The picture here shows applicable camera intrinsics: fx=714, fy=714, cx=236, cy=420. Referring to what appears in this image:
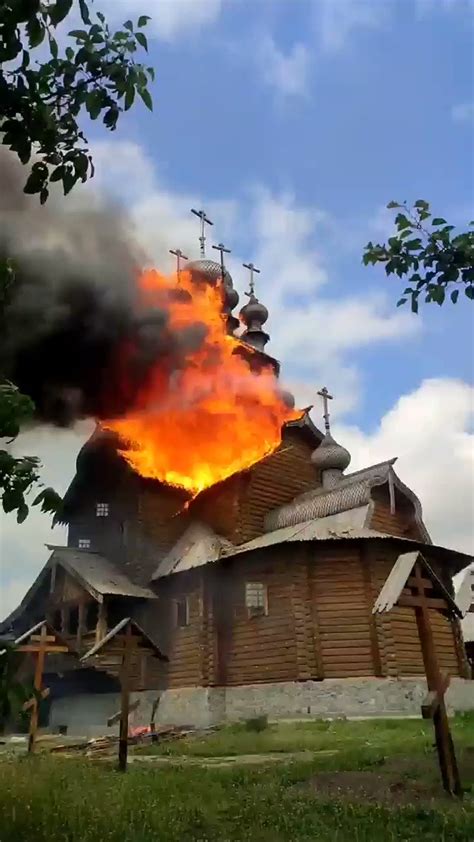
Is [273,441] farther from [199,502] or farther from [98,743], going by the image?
[98,743]

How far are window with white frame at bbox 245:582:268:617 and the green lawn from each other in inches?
400

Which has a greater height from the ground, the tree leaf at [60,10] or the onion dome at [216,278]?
the onion dome at [216,278]

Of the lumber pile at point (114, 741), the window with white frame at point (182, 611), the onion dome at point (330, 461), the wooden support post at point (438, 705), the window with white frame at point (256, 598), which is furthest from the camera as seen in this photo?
the onion dome at point (330, 461)

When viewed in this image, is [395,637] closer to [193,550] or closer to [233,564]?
[233,564]

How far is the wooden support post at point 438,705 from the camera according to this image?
7.73 meters

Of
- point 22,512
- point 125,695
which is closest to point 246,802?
point 22,512

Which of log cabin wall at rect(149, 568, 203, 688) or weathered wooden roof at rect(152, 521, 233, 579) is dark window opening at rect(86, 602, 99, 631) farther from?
weathered wooden roof at rect(152, 521, 233, 579)

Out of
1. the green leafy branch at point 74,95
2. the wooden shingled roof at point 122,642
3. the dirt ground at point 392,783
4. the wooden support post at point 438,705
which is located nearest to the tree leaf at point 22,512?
the green leafy branch at point 74,95

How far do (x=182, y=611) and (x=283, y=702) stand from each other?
17.1ft

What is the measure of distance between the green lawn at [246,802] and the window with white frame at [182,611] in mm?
12031

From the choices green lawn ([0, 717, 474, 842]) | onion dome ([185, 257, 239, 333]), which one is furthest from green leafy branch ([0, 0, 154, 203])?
onion dome ([185, 257, 239, 333])

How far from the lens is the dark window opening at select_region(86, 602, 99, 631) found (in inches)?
1014

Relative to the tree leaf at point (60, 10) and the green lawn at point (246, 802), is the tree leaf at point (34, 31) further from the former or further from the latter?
the green lawn at point (246, 802)

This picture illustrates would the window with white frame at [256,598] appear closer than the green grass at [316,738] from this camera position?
No
